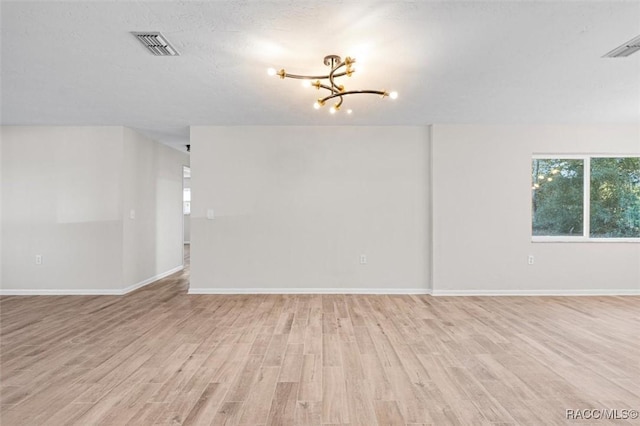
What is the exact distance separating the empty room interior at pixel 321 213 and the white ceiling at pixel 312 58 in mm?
23

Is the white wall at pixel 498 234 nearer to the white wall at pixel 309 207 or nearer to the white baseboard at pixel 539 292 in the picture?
the white baseboard at pixel 539 292

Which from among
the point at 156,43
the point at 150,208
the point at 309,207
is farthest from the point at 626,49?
the point at 150,208

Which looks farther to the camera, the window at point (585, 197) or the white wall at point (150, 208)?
the white wall at point (150, 208)

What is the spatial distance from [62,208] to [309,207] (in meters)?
3.54

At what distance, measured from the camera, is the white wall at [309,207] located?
4852mm

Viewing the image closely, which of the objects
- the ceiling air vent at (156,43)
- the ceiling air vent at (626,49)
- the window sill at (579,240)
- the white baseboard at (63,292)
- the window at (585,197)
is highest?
the ceiling air vent at (626,49)

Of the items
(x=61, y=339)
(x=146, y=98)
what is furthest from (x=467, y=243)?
(x=61, y=339)

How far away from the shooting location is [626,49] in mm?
2537

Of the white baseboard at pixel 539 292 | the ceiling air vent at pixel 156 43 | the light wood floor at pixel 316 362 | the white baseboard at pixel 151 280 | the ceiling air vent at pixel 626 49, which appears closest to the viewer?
the light wood floor at pixel 316 362

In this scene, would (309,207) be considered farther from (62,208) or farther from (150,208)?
(62,208)

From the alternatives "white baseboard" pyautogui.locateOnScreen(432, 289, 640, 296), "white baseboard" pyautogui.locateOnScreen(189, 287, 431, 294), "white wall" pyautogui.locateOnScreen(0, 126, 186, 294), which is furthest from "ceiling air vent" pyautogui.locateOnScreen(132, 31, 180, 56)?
"white baseboard" pyautogui.locateOnScreen(432, 289, 640, 296)

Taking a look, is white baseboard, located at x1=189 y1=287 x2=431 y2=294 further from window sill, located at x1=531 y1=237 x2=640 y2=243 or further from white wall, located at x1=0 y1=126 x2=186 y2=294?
window sill, located at x1=531 y1=237 x2=640 y2=243

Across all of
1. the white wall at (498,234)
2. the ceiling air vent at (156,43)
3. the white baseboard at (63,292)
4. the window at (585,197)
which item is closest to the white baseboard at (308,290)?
the white wall at (498,234)

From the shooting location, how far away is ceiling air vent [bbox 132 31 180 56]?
230 centimetres
